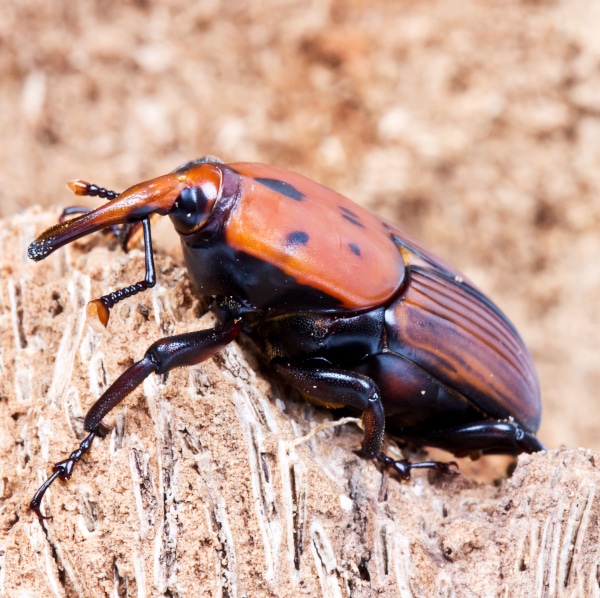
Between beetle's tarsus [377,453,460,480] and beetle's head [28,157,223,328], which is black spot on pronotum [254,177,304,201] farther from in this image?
beetle's tarsus [377,453,460,480]

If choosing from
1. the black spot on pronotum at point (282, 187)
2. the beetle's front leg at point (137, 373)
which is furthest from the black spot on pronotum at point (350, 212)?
the beetle's front leg at point (137, 373)

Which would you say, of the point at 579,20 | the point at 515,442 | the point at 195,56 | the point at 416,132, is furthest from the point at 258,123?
the point at 515,442

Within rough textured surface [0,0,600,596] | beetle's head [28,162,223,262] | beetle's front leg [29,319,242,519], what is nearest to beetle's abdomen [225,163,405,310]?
beetle's head [28,162,223,262]

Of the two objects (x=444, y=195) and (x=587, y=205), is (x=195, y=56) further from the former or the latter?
(x=587, y=205)

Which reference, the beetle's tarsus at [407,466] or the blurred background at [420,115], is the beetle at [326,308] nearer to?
the beetle's tarsus at [407,466]

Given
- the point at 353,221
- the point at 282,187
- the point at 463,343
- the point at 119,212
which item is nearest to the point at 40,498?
the point at 119,212

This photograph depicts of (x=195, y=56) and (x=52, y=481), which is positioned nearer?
(x=52, y=481)
